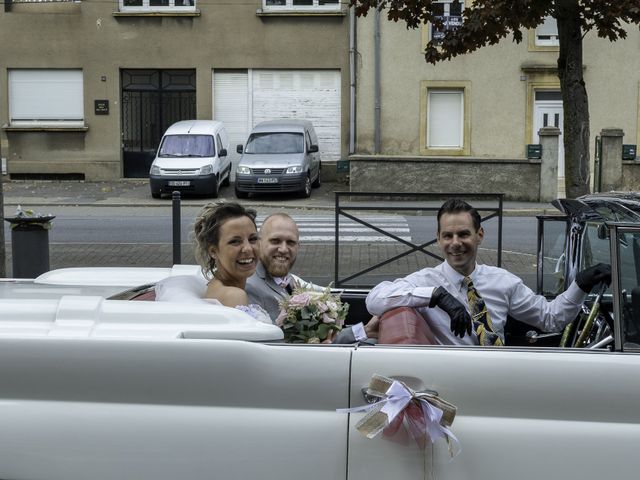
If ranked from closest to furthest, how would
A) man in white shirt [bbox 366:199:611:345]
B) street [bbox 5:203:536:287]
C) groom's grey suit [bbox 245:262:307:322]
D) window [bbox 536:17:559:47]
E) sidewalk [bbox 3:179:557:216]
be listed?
1. man in white shirt [bbox 366:199:611:345]
2. groom's grey suit [bbox 245:262:307:322]
3. street [bbox 5:203:536:287]
4. sidewalk [bbox 3:179:557:216]
5. window [bbox 536:17:559:47]

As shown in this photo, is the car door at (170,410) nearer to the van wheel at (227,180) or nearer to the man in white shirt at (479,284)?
the man in white shirt at (479,284)

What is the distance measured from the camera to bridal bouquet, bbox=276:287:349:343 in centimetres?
427

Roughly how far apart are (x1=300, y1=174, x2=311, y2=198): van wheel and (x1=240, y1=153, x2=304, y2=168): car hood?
0.57 meters

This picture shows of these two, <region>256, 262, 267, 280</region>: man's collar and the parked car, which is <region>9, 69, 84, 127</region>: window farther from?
<region>256, 262, 267, 280</region>: man's collar

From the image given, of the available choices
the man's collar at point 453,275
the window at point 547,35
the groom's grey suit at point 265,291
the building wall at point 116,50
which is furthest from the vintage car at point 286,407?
the building wall at point 116,50

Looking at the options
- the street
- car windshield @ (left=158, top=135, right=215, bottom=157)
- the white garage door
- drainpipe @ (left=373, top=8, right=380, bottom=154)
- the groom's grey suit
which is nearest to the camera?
the groom's grey suit

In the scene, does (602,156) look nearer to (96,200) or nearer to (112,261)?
(96,200)

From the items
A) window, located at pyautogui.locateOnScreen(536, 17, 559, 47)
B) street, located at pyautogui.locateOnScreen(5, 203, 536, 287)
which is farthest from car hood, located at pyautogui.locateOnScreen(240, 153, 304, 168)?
window, located at pyautogui.locateOnScreen(536, 17, 559, 47)

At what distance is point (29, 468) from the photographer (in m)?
3.51

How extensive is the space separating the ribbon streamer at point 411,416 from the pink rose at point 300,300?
0.87 m

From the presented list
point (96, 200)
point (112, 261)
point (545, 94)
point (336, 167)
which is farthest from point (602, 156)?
point (112, 261)

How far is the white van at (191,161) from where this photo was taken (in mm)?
27703

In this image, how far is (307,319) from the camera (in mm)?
4285

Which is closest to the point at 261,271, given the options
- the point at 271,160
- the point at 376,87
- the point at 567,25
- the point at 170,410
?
the point at 170,410
